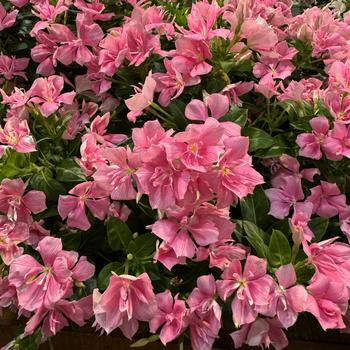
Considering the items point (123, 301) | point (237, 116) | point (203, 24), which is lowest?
point (123, 301)

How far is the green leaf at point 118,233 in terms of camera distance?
832mm

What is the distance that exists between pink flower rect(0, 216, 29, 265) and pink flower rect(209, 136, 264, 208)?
333 mm

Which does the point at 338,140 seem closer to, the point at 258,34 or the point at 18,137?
the point at 258,34

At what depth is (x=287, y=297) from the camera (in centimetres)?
74

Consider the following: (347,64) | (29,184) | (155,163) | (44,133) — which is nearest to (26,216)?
(29,184)

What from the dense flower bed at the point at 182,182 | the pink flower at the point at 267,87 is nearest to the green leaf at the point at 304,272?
the dense flower bed at the point at 182,182

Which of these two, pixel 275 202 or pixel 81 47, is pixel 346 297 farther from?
pixel 81 47

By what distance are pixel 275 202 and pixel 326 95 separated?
8.0 inches

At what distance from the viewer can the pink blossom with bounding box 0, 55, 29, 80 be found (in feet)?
3.99

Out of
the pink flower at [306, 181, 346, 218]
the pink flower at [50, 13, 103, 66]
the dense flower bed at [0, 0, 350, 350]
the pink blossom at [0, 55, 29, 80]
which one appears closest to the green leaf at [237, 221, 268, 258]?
the dense flower bed at [0, 0, 350, 350]

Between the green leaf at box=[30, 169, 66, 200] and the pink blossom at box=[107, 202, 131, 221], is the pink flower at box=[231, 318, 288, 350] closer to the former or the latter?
the pink blossom at box=[107, 202, 131, 221]

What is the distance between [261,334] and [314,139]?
13.4 inches

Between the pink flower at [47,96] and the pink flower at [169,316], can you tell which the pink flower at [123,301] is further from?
the pink flower at [47,96]

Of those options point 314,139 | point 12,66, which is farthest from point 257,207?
point 12,66
